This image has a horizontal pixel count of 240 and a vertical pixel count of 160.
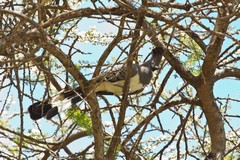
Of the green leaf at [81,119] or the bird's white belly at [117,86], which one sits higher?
the bird's white belly at [117,86]

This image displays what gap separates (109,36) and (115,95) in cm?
76

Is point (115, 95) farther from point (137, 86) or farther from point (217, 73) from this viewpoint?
point (217, 73)

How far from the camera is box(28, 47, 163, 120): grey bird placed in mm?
3451

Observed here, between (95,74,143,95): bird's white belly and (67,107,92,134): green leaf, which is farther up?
(95,74,143,95): bird's white belly

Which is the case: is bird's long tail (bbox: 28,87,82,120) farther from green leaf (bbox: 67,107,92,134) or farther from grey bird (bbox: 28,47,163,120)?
green leaf (bbox: 67,107,92,134)

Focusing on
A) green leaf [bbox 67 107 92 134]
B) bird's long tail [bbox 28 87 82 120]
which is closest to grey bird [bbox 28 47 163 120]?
bird's long tail [bbox 28 87 82 120]

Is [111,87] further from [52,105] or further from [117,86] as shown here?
[52,105]

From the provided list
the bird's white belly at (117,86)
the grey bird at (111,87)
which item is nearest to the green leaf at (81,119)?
the grey bird at (111,87)

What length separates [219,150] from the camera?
3.39 meters

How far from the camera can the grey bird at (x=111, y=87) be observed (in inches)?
136

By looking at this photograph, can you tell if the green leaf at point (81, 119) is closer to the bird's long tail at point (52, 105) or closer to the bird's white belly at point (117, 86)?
the bird's long tail at point (52, 105)

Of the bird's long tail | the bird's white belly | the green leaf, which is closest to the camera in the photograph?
the green leaf

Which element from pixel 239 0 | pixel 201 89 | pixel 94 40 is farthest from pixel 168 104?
pixel 94 40

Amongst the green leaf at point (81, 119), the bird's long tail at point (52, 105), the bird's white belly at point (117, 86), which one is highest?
the bird's white belly at point (117, 86)
